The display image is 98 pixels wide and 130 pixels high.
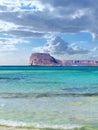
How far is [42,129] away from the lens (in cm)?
1236

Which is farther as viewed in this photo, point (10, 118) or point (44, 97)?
point (44, 97)

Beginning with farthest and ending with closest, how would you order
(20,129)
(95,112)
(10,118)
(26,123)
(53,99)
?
(53,99) → (95,112) → (10,118) → (26,123) → (20,129)

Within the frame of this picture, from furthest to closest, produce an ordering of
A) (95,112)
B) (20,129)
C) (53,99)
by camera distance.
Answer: (53,99) → (95,112) → (20,129)

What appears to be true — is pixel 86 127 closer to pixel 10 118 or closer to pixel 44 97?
pixel 10 118

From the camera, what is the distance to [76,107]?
17.2 meters

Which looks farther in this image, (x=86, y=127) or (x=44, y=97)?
(x=44, y=97)

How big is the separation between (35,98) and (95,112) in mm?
6474

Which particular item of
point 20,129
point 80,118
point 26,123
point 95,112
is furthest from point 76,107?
point 20,129

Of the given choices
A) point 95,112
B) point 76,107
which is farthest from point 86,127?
point 76,107

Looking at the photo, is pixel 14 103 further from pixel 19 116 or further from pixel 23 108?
pixel 19 116

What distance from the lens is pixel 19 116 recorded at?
14852 millimetres

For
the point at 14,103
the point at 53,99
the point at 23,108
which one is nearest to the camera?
the point at 23,108

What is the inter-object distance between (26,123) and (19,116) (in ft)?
4.89

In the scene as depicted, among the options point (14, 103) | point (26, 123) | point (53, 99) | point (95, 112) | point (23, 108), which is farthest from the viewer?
point (53, 99)
